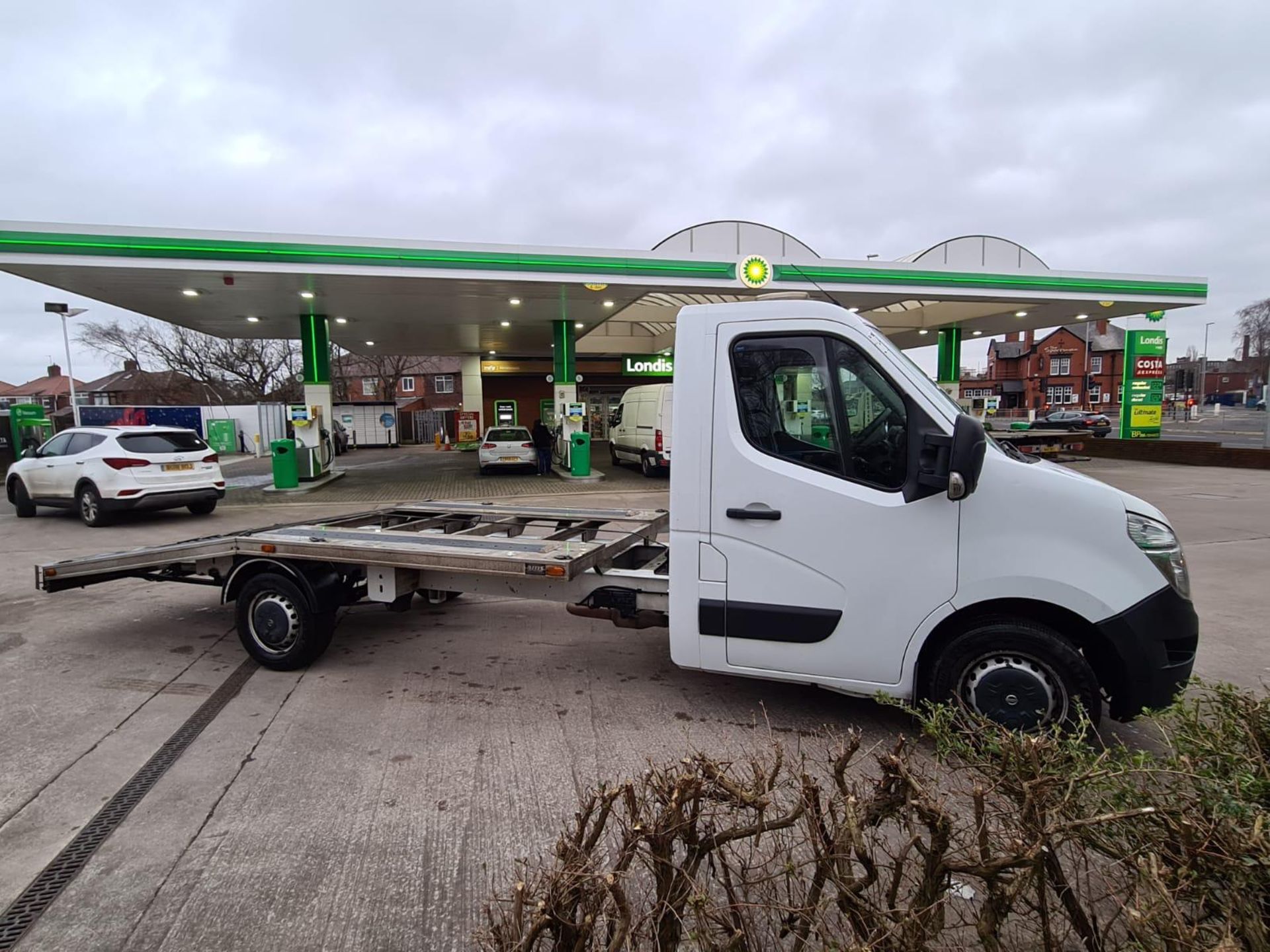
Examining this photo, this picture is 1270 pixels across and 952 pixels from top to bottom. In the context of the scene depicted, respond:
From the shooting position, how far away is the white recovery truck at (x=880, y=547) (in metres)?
3.03

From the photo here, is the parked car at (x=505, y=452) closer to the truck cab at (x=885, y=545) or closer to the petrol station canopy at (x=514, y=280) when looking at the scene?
the petrol station canopy at (x=514, y=280)

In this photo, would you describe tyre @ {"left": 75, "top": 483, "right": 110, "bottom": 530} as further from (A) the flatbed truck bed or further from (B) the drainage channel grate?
(B) the drainage channel grate

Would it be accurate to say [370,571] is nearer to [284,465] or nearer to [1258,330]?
[284,465]

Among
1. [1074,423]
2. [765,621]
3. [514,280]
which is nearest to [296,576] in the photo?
[765,621]

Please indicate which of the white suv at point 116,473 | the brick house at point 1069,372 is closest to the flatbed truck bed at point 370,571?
the white suv at point 116,473

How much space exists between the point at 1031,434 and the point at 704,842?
20.0 m

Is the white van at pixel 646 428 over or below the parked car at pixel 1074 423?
over

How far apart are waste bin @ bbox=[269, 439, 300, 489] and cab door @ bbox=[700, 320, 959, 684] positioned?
14.8 metres

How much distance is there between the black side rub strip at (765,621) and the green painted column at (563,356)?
14.8 m

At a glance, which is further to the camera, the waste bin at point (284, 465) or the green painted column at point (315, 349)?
the green painted column at point (315, 349)

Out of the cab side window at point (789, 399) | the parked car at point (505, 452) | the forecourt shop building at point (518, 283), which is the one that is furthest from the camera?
the parked car at point (505, 452)

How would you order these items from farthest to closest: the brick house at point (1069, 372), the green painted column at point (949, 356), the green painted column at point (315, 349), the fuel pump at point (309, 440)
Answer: the brick house at point (1069, 372) → the green painted column at point (949, 356) → the green painted column at point (315, 349) → the fuel pump at point (309, 440)

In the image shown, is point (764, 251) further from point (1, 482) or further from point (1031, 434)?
point (1, 482)

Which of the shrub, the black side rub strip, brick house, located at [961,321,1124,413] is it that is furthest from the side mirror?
brick house, located at [961,321,1124,413]
